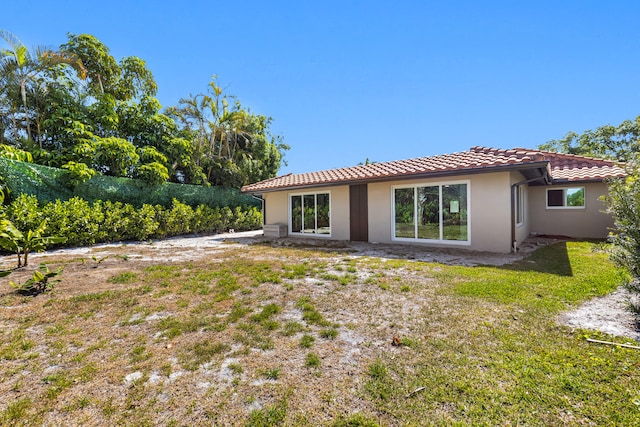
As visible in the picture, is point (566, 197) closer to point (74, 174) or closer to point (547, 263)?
point (547, 263)

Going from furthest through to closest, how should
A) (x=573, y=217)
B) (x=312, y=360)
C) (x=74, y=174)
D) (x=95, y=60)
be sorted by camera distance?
1. (x=95, y=60)
2. (x=573, y=217)
3. (x=74, y=174)
4. (x=312, y=360)

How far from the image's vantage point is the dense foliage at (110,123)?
1148 cm

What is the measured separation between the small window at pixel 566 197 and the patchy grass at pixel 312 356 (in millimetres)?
9224

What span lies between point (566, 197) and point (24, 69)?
24318 millimetres

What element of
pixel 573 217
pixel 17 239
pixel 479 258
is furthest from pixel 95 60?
pixel 573 217

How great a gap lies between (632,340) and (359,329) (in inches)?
118

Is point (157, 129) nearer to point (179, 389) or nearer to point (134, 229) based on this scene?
point (134, 229)

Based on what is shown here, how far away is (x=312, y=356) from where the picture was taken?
9.25 ft

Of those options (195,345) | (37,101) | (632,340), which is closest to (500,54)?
(632,340)

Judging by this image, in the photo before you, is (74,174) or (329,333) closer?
(329,333)

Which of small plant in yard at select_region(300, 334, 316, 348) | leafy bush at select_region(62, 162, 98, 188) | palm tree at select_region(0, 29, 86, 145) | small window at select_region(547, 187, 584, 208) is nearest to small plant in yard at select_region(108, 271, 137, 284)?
small plant in yard at select_region(300, 334, 316, 348)

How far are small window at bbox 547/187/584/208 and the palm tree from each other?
22.9 meters

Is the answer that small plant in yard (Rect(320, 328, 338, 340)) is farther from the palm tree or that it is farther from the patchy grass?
the palm tree

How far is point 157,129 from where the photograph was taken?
15492 mm
